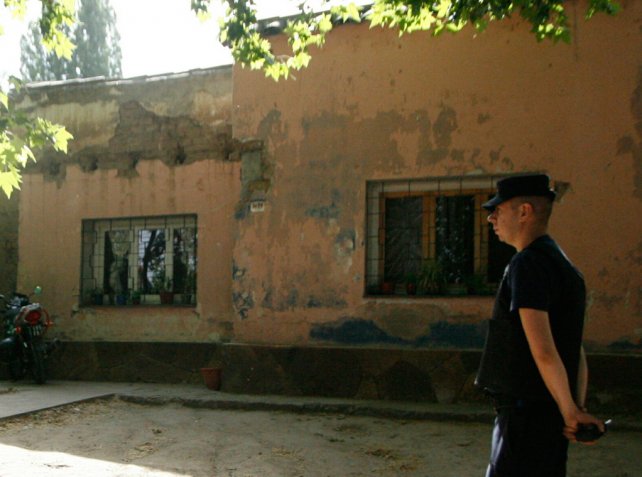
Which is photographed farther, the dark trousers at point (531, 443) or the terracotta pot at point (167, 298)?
the terracotta pot at point (167, 298)

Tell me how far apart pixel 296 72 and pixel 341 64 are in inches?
21.9

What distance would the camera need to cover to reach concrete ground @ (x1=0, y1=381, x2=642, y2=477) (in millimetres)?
5109

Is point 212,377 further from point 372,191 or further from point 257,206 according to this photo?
point 372,191

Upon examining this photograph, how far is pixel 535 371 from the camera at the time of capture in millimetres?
2443

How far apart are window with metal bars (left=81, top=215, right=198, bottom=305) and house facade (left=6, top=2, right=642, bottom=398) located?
0.12 ft

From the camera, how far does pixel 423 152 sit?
7730mm

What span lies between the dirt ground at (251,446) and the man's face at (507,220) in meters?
2.80

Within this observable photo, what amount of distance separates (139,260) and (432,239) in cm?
433

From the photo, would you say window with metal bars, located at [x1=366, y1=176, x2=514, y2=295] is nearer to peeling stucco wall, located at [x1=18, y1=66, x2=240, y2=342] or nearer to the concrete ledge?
the concrete ledge

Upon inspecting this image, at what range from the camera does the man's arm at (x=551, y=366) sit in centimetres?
228

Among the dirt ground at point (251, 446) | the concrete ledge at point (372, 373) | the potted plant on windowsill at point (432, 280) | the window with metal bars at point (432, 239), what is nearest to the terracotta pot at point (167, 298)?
the concrete ledge at point (372, 373)

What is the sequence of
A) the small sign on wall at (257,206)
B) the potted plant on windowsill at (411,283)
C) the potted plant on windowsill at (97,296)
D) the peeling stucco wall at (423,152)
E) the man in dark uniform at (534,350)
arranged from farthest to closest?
1. the potted plant on windowsill at (97,296)
2. the small sign on wall at (257,206)
3. the potted plant on windowsill at (411,283)
4. the peeling stucco wall at (423,152)
5. the man in dark uniform at (534,350)

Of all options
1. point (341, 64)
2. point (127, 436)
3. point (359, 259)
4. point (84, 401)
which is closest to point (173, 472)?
point (127, 436)

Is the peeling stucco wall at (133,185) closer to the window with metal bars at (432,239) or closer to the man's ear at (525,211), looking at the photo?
the window with metal bars at (432,239)
